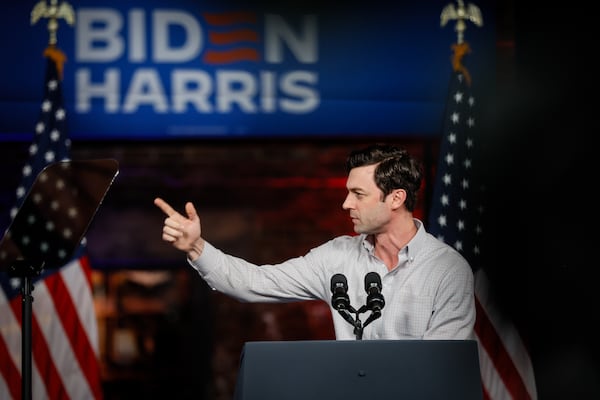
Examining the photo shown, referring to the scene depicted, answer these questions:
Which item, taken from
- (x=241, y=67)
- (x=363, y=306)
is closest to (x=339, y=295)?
(x=363, y=306)

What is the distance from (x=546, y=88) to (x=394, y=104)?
0.78m

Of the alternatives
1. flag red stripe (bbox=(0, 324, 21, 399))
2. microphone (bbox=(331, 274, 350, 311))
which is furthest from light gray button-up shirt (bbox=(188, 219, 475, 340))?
flag red stripe (bbox=(0, 324, 21, 399))

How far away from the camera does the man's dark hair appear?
9.97 ft

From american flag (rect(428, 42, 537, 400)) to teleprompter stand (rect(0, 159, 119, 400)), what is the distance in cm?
188

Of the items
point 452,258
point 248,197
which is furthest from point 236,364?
point 452,258

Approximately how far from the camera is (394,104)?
468 centimetres

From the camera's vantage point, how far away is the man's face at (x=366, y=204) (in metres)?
3.01

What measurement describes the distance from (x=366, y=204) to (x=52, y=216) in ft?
3.31

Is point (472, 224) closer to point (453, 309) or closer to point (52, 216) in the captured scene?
point (453, 309)

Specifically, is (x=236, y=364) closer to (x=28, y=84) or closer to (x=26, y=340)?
(x=28, y=84)

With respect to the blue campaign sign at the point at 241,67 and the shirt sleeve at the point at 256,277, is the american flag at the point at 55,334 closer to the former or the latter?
the blue campaign sign at the point at 241,67

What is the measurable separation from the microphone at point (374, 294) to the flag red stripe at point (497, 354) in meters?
1.80

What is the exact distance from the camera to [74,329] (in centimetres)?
402

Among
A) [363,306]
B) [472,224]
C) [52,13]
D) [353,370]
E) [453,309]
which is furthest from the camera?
[52,13]
